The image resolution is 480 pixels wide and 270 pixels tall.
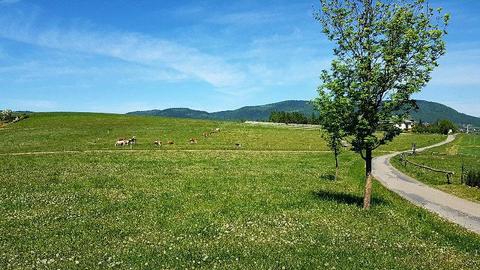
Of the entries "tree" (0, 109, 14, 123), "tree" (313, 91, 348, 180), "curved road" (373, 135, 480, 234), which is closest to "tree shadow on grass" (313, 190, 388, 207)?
"curved road" (373, 135, 480, 234)

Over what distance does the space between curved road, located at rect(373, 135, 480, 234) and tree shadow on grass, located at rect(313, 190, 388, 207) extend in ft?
9.62

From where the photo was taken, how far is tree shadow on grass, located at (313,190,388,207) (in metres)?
27.0

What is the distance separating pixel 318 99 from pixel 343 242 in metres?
8.92

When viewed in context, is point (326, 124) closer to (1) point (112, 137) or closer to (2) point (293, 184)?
(2) point (293, 184)

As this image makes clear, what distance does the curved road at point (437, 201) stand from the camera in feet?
79.2

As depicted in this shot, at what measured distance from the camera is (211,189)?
30.9 m

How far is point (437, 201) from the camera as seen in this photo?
30.3m

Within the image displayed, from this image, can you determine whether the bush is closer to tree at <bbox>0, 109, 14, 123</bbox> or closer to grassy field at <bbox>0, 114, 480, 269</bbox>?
grassy field at <bbox>0, 114, 480, 269</bbox>

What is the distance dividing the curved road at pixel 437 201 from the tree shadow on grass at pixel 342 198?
2.93 meters

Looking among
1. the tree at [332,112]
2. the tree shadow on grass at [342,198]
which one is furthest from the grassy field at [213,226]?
the tree at [332,112]

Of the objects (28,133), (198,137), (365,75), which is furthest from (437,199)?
(28,133)

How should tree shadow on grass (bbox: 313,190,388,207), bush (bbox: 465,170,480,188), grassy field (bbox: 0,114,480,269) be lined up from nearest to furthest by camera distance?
grassy field (bbox: 0,114,480,269) < tree shadow on grass (bbox: 313,190,388,207) < bush (bbox: 465,170,480,188)

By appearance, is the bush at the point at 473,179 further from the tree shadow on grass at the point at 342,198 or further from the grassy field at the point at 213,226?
the tree shadow on grass at the point at 342,198

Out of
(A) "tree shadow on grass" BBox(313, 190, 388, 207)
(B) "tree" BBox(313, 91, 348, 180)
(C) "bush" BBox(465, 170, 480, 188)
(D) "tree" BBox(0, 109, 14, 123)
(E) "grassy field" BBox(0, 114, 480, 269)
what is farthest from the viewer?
(D) "tree" BBox(0, 109, 14, 123)
